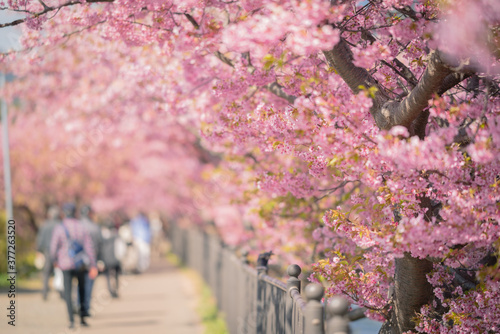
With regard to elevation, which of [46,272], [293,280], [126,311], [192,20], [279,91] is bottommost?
[126,311]

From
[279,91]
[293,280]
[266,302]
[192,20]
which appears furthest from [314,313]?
[192,20]

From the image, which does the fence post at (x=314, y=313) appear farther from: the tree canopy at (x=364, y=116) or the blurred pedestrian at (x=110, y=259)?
the blurred pedestrian at (x=110, y=259)

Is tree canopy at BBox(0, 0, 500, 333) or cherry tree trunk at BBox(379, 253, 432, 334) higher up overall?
tree canopy at BBox(0, 0, 500, 333)

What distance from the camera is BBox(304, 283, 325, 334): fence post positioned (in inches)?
134

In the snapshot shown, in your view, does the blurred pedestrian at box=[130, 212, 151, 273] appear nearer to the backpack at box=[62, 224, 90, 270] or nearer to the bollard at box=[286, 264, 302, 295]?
the backpack at box=[62, 224, 90, 270]

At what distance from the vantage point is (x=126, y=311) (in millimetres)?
12148

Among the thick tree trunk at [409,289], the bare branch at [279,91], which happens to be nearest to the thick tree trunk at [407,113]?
the thick tree trunk at [409,289]

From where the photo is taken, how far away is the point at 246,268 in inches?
277

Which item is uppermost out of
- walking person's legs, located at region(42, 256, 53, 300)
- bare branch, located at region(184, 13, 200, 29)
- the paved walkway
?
bare branch, located at region(184, 13, 200, 29)

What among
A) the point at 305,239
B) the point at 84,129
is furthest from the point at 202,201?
the point at 305,239

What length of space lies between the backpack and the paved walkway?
1132 mm

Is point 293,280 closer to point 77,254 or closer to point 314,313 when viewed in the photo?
point 314,313

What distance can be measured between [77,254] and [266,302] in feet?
17.1

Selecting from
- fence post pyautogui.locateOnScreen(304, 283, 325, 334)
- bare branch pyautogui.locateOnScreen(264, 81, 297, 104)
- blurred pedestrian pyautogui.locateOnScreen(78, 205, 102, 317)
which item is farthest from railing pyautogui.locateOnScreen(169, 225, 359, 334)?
blurred pedestrian pyautogui.locateOnScreen(78, 205, 102, 317)
